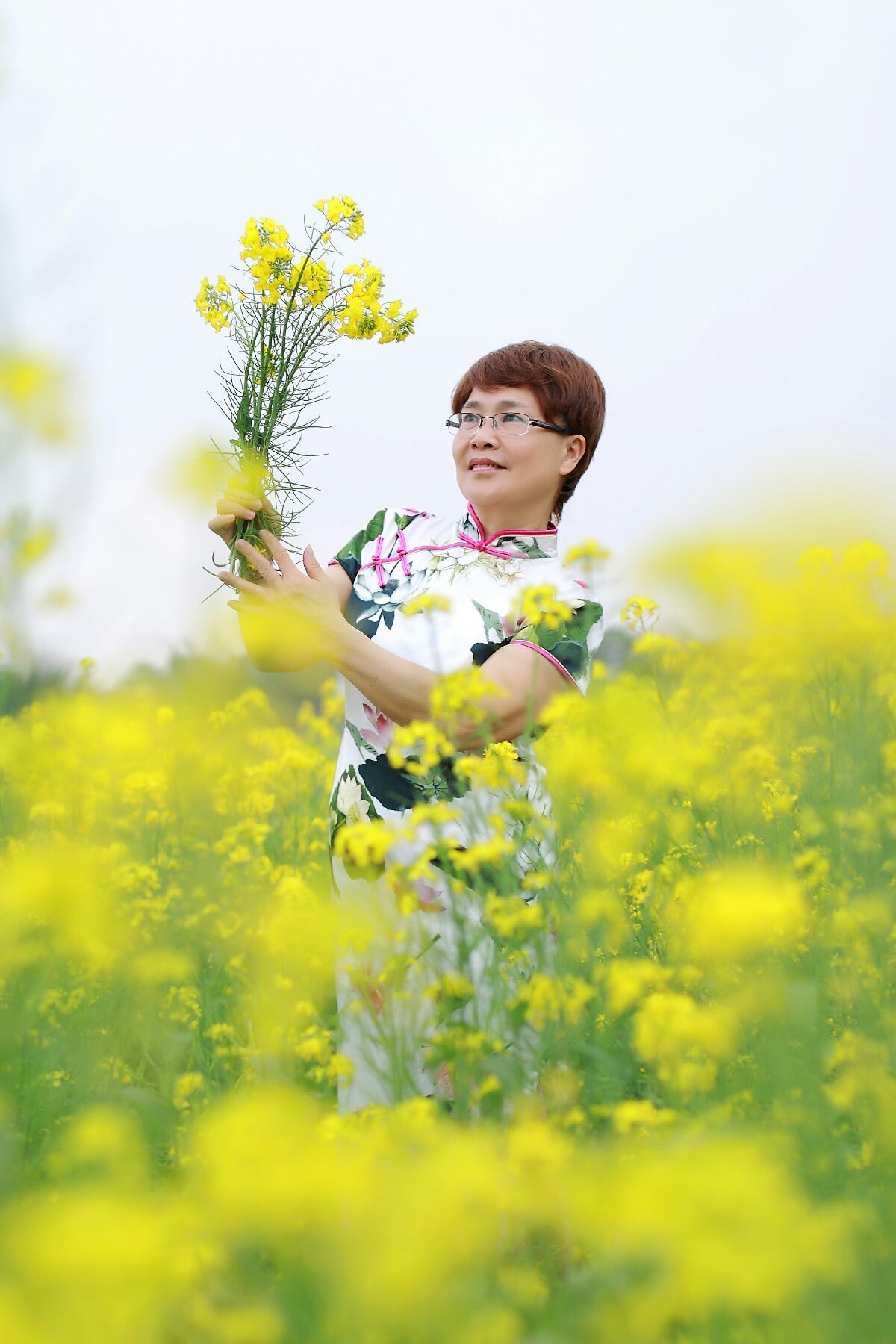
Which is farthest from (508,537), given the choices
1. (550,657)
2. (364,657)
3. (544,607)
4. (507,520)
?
(544,607)

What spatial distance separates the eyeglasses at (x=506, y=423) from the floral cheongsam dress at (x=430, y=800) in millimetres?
194

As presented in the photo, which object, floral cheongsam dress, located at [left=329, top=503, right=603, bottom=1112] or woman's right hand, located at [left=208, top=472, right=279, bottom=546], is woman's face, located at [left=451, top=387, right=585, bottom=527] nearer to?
floral cheongsam dress, located at [left=329, top=503, right=603, bottom=1112]

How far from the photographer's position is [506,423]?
8.05 feet

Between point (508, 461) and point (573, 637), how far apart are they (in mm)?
413

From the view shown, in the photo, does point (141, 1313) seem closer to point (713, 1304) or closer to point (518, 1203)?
point (518, 1203)

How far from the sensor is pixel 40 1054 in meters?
1.97

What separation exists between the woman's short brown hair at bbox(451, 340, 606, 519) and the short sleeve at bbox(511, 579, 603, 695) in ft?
1.29

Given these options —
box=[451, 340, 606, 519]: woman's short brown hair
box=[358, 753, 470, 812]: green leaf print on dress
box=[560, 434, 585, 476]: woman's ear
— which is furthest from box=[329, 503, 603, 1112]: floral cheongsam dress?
box=[451, 340, 606, 519]: woman's short brown hair

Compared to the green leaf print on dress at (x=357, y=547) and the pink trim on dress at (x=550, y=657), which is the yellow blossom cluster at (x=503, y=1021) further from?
the green leaf print on dress at (x=357, y=547)

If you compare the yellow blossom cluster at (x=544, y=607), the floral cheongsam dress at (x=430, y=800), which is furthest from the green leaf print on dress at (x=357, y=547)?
the yellow blossom cluster at (x=544, y=607)

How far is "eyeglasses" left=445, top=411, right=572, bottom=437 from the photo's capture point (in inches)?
96.3

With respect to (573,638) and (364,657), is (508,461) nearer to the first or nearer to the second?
(573,638)

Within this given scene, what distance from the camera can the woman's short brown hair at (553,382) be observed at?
2502 millimetres

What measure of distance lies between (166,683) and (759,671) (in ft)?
6.26
